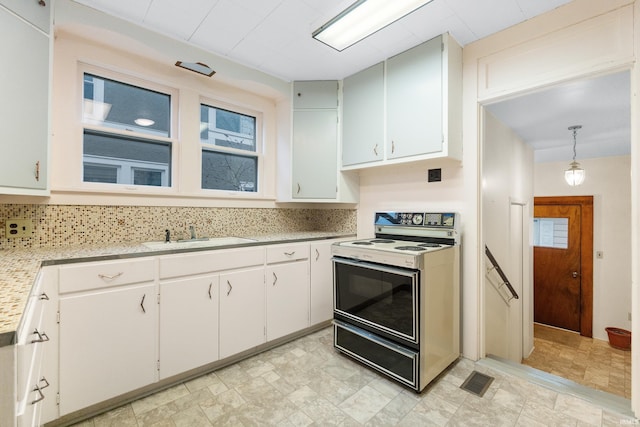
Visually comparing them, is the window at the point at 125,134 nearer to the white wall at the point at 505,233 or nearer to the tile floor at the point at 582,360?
the white wall at the point at 505,233

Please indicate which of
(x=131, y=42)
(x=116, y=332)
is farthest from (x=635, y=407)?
(x=131, y=42)

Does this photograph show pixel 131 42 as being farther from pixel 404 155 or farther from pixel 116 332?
pixel 404 155

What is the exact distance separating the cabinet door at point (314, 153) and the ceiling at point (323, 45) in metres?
0.43

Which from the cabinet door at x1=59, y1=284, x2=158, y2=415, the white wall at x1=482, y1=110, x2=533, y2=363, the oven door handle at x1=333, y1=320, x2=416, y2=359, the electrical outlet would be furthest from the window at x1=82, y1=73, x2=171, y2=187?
the white wall at x1=482, y1=110, x2=533, y2=363

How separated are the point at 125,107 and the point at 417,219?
263 cm

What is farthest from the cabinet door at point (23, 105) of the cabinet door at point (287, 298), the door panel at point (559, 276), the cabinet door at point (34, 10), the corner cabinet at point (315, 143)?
the door panel at point (559, 276)

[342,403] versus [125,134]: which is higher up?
[125,134]

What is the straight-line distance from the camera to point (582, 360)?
3953 millimetres

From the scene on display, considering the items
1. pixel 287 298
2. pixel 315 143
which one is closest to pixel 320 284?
pixel 287 298

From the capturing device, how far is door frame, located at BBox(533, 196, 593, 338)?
15.3 feet

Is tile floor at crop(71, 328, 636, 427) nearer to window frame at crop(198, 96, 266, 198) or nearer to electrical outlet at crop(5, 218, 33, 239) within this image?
electrical outlet at crop(5, 218, 33, 239)

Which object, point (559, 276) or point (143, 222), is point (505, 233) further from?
point (143, 222)

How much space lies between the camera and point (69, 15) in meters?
1.90

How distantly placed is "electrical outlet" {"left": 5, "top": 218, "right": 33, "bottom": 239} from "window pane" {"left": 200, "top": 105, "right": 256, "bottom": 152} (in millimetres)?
1419
